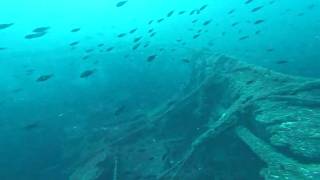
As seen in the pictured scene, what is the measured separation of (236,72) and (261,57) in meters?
13.6

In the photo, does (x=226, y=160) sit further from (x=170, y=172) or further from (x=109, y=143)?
(x=109, y=143)

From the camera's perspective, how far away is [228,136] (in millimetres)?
9336

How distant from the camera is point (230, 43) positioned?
35031mm

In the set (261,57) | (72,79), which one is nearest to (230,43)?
(261,57)

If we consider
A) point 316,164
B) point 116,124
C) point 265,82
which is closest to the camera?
point 316,164

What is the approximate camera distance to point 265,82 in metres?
11.1

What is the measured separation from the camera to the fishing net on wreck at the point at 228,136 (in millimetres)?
7664

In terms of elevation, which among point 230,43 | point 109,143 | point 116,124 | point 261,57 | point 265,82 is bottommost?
point 230,43

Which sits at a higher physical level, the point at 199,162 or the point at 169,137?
the point at 199,162

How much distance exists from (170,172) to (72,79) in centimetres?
1802

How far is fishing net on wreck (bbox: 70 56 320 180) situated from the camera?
25.1 ft

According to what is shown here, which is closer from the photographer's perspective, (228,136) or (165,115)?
(228,136)

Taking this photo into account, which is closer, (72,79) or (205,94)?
(205,94)

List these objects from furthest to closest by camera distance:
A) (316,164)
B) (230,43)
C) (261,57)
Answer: (230,43) → (261,57) → (316,164)
